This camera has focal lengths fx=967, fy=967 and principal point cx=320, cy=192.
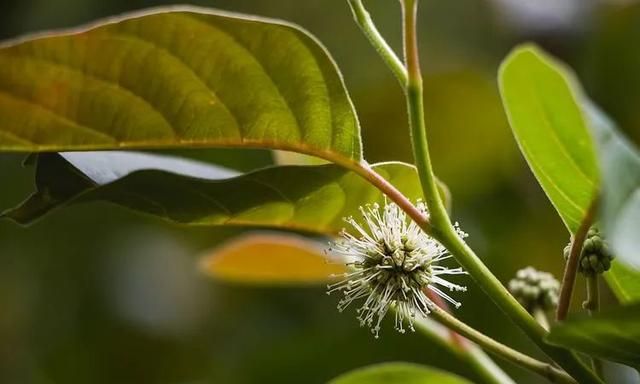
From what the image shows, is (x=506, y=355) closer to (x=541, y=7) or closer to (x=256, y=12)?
(x=541, y=7)

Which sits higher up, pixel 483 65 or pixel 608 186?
pixel 483 65

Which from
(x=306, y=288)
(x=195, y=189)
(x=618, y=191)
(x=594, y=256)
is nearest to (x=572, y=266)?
(x=594, y=256)

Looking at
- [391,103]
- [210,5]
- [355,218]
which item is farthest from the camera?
[210,5]

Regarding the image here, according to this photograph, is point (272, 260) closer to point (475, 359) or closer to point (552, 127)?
point (475, 359)

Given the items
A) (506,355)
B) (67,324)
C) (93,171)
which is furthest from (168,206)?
(67,324)

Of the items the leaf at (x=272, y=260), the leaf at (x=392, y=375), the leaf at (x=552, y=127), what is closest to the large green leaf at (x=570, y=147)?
the leaf at (x=552, y=127)
